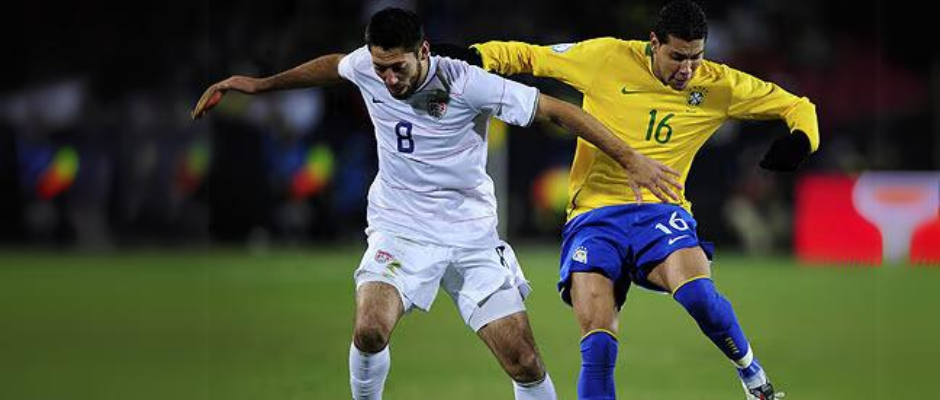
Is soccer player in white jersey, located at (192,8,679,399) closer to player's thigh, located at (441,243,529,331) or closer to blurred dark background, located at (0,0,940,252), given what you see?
player's thigh, located at (441,243,529,331)

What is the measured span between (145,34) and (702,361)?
62.8ft

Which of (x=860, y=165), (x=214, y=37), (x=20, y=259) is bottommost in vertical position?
(x=20, y=259)

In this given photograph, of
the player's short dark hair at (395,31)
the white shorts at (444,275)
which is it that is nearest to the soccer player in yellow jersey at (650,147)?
the white shorts at (444,275)

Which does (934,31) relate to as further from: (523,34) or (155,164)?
(155,164)

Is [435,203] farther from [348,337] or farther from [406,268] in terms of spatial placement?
[348,337]

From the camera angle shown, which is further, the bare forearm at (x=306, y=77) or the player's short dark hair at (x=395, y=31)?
the bare forearm at (x=306, y=77)

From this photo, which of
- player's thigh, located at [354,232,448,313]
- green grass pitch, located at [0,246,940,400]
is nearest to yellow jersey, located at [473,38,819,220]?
player's thigh, located at [354,232,448,313]

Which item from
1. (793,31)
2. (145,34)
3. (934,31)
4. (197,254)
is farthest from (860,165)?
(145,34)

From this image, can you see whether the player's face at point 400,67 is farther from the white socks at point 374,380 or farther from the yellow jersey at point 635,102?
the white socks at point 374,380

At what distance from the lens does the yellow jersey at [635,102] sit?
7.04 m

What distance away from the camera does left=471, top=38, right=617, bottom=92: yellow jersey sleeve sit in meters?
7.03

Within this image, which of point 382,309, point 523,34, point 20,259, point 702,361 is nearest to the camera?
point 382,309

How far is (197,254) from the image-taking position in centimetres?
2173

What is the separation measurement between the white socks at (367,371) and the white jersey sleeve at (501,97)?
117 cm
